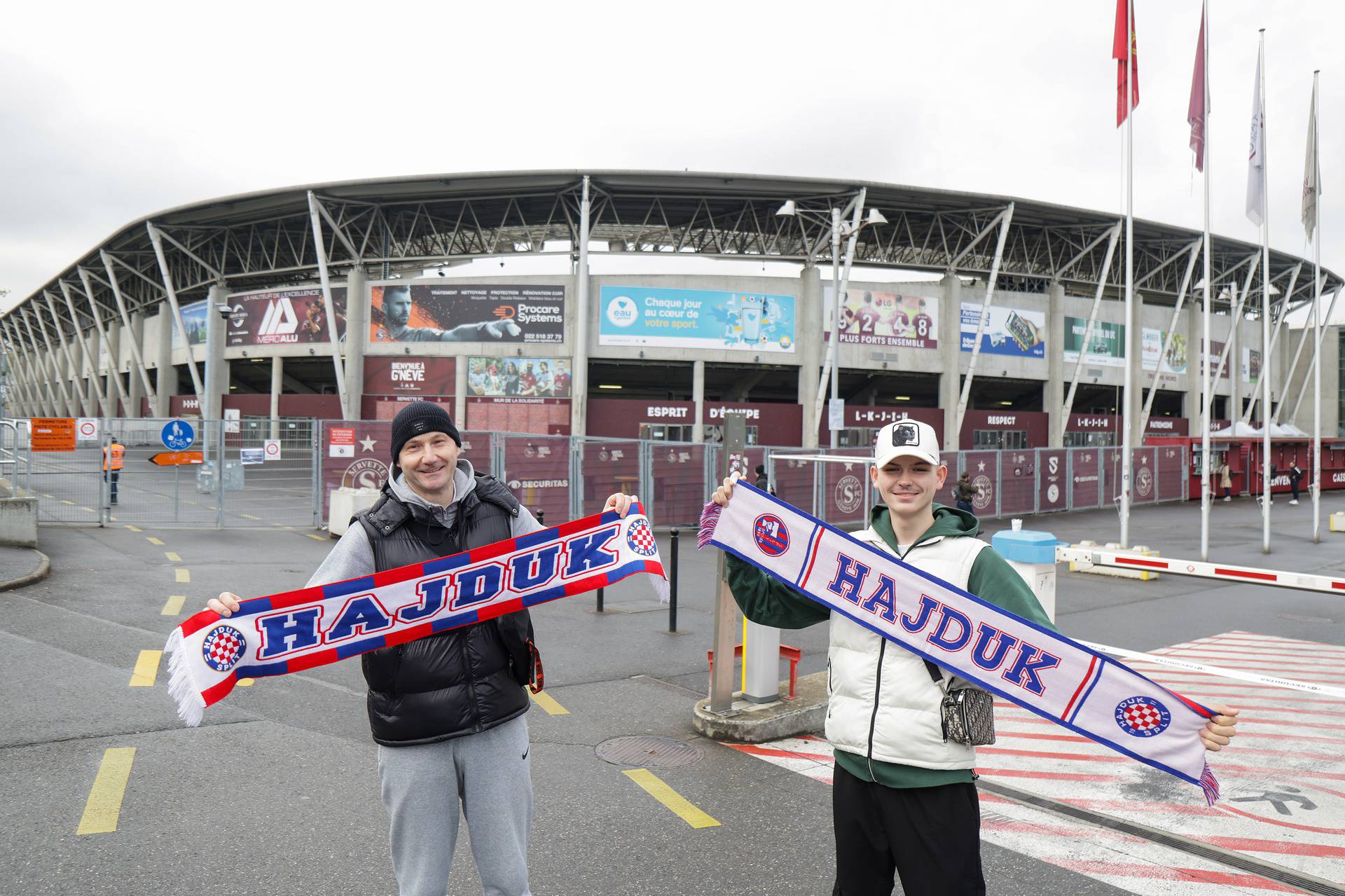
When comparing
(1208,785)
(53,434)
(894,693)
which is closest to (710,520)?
(894,693)

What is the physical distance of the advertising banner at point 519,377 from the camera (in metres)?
37.0

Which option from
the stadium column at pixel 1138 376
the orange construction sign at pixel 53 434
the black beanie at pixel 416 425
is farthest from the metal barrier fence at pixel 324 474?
the stadium column at pixel 1138 376

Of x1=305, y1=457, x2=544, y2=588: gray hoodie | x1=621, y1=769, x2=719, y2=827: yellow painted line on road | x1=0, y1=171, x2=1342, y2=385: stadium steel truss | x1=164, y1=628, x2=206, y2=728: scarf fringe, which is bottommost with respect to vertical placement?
x1=621, y1=769, x2=719, y2=827: yellow painted line on road

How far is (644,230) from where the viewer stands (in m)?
40.9

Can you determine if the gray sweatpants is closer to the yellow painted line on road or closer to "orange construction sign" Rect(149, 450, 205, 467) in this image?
the yellow painted line on road

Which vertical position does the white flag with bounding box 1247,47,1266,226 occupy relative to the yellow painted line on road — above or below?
above

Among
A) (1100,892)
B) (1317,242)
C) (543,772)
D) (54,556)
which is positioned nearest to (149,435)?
(54,556)

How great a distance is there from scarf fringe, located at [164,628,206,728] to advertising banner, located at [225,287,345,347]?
3691cm

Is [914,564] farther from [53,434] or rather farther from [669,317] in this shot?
[669,317]

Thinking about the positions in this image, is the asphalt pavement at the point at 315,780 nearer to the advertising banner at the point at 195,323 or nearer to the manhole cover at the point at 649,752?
the manhole cover at the point at 649,752

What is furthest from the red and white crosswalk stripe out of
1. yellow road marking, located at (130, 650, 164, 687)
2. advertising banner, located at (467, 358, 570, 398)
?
advertising banner, located at (467, 358, 570, 398)

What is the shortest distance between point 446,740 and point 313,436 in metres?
16.5

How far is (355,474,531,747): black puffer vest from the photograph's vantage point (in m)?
2.61

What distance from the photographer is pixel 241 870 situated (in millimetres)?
3799
